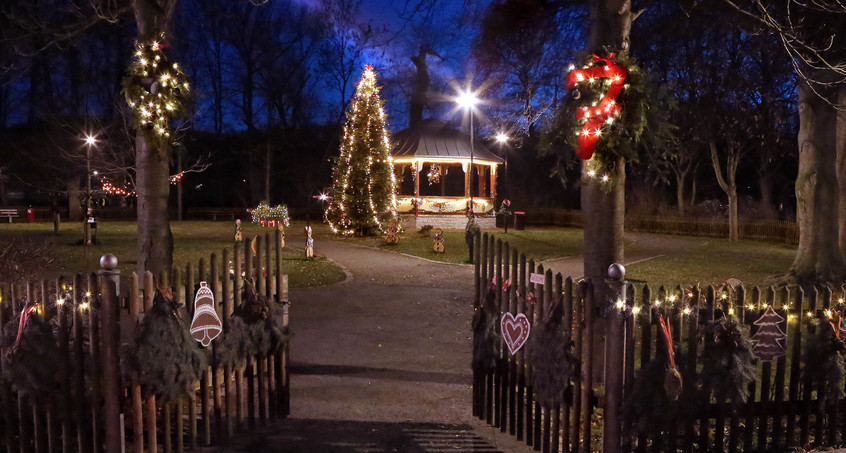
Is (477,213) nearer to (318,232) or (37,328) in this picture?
(318,232)

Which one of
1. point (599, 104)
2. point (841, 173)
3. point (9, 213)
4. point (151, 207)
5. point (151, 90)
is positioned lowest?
point (9, 213)

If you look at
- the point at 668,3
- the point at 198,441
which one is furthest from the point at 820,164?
the point at 198,441

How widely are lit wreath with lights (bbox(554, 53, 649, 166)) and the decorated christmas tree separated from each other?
74.8ft

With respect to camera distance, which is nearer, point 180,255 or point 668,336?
point 668,336

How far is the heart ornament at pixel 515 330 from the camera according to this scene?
5.36 meters

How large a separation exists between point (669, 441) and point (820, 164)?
13.0 m

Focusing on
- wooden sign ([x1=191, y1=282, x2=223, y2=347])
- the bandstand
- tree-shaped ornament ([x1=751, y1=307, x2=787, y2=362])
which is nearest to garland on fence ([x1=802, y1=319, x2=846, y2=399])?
tree-shaped ornament ([x1=751, y1=307, x2=787, y2=362])

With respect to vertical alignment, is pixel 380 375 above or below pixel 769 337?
below

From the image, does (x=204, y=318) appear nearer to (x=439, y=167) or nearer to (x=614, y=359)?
(x=614, y=359)

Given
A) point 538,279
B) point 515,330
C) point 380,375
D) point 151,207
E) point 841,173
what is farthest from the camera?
point 841,173

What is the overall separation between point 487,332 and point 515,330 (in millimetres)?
508

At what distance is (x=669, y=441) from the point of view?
4781mm

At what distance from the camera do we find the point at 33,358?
498 centimetres

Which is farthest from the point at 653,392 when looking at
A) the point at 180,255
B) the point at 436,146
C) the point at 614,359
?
the point at 436,146
